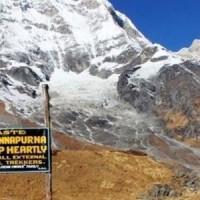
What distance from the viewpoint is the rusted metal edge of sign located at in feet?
86.7

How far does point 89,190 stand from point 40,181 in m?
4.67

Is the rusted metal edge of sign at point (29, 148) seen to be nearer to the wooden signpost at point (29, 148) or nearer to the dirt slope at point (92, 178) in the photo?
the wooden signpost at point (29, 148)

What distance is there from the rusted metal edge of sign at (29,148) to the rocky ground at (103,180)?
26.9 metres

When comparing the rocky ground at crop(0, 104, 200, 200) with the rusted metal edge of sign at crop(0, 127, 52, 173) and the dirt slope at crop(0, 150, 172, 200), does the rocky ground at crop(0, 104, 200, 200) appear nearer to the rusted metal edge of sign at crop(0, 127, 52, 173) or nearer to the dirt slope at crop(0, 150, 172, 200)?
the dirt slope at crop(0, 150, 172, 200)

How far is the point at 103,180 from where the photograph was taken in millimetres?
60531

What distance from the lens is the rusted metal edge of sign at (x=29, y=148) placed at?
86.7ft

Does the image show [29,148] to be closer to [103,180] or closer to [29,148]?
[29,148]

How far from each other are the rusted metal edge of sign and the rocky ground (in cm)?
2691

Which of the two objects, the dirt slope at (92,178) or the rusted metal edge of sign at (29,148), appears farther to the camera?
the dirt slope at (92,178)

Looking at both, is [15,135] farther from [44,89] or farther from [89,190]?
[89,190]

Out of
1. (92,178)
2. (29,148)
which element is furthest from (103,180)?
(29,148)

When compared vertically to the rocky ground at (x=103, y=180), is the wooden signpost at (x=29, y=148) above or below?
above

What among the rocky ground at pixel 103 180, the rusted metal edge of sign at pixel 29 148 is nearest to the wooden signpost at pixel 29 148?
the rusted metal edge of sign at pixel 29 148

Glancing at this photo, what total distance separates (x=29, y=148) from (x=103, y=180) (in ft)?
114
